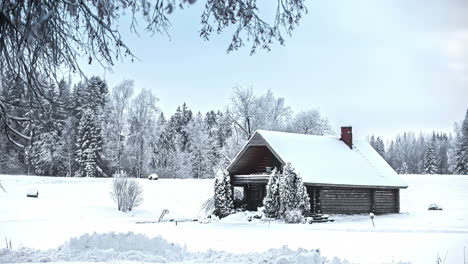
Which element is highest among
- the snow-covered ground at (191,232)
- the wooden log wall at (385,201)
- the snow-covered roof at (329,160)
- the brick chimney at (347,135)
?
the brick chimney at (347,135)

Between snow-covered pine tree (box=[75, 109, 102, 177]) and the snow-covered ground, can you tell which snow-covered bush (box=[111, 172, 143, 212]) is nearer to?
the snow-covered ground

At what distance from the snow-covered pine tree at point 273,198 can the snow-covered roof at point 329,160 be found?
5.06 ft

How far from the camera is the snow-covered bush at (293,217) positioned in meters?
→ 29.6

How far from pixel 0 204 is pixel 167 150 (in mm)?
34895

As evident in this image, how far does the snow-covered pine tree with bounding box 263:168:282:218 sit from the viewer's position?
31.5 m

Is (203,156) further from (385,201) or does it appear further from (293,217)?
(293,217)

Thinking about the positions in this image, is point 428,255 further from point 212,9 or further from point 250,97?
point 250,97

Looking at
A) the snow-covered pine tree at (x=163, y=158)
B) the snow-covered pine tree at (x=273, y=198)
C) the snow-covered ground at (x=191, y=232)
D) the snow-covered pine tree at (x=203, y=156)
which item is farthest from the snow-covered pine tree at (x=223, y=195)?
the snow-covered pine tree at (x=203, y=156)

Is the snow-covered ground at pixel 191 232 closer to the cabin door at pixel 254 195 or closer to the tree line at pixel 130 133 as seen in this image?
the cabin door at pixel 254 195

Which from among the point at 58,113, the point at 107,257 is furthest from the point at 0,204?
the point at 58,113

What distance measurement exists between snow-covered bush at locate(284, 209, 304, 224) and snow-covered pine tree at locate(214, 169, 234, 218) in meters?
4.82

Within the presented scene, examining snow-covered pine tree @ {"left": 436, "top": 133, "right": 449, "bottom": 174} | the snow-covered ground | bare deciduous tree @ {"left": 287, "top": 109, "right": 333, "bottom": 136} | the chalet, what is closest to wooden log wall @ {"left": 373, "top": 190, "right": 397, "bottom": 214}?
the chalet

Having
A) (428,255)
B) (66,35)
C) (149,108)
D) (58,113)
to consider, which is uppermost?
(149,108)

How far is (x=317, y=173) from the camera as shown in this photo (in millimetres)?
34031
